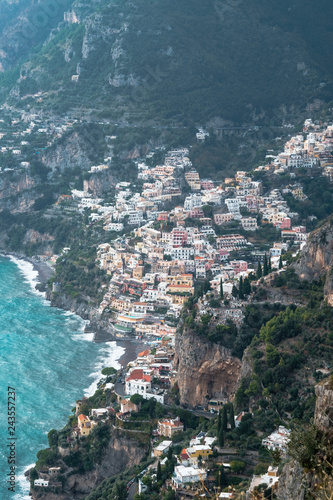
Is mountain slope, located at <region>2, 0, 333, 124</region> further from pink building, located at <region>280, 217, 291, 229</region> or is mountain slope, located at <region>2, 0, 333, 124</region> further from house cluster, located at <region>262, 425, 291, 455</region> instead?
house cluster, located at <region>262, 425, 291, 455</region>

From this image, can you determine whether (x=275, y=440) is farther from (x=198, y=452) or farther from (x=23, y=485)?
(x=23, y=485)

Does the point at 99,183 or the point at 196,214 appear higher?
the point at 99,183

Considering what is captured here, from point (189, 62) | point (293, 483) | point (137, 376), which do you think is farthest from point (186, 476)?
point (189, 62)

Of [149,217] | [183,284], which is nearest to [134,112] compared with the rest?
[149,217]

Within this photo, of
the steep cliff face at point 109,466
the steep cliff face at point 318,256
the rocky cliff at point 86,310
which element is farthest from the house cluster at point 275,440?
the rocky cliff at point 86,310

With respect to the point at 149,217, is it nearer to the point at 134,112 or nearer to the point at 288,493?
the point at 134,112

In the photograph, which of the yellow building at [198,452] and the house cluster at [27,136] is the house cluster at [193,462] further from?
the house cluster at [27,136]

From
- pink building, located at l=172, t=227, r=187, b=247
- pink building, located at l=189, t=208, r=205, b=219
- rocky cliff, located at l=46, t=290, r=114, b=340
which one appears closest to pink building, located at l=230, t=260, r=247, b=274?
pink building, located at l=172, t=227, r=187, b=247
